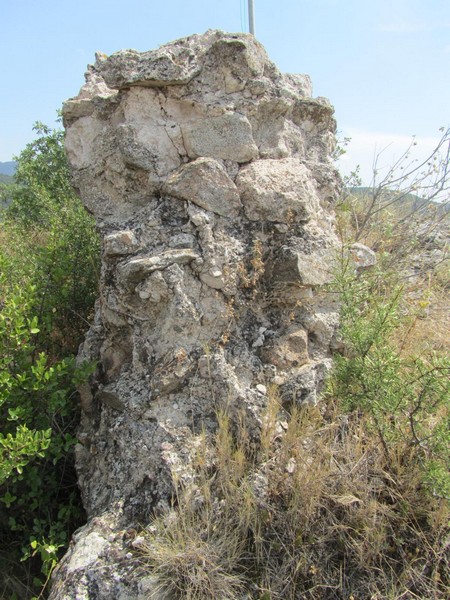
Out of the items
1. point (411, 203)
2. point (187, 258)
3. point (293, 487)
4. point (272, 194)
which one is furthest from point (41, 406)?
point (411, 203)

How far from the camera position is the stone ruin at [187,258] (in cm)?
243

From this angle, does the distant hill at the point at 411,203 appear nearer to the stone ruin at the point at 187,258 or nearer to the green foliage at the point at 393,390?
the stone ruin at the point at 187,258

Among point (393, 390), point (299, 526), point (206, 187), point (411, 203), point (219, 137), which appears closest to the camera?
point (299, 526)

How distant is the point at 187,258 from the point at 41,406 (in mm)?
1215

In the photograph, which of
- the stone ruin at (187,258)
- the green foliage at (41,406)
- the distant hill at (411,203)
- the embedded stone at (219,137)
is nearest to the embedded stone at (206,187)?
the stone ruin at (187,258)

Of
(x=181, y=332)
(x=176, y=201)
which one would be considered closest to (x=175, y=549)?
(x=181, y=332)

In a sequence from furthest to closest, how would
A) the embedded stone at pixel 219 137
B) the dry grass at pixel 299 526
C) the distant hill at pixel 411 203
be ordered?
the distant hill at pixel 411 203, the embedded stone at pixel 219 137, the dry grass at pixel 299 526

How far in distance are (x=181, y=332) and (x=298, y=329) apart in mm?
683

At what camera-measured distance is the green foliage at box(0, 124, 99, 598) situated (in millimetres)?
2459

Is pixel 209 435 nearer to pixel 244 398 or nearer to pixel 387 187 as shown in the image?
pixel 244 398

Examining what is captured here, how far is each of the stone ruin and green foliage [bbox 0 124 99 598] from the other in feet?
0.76

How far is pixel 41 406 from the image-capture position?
2.72m

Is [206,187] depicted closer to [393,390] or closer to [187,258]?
[187,258]

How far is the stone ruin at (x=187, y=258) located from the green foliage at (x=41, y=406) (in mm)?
232
